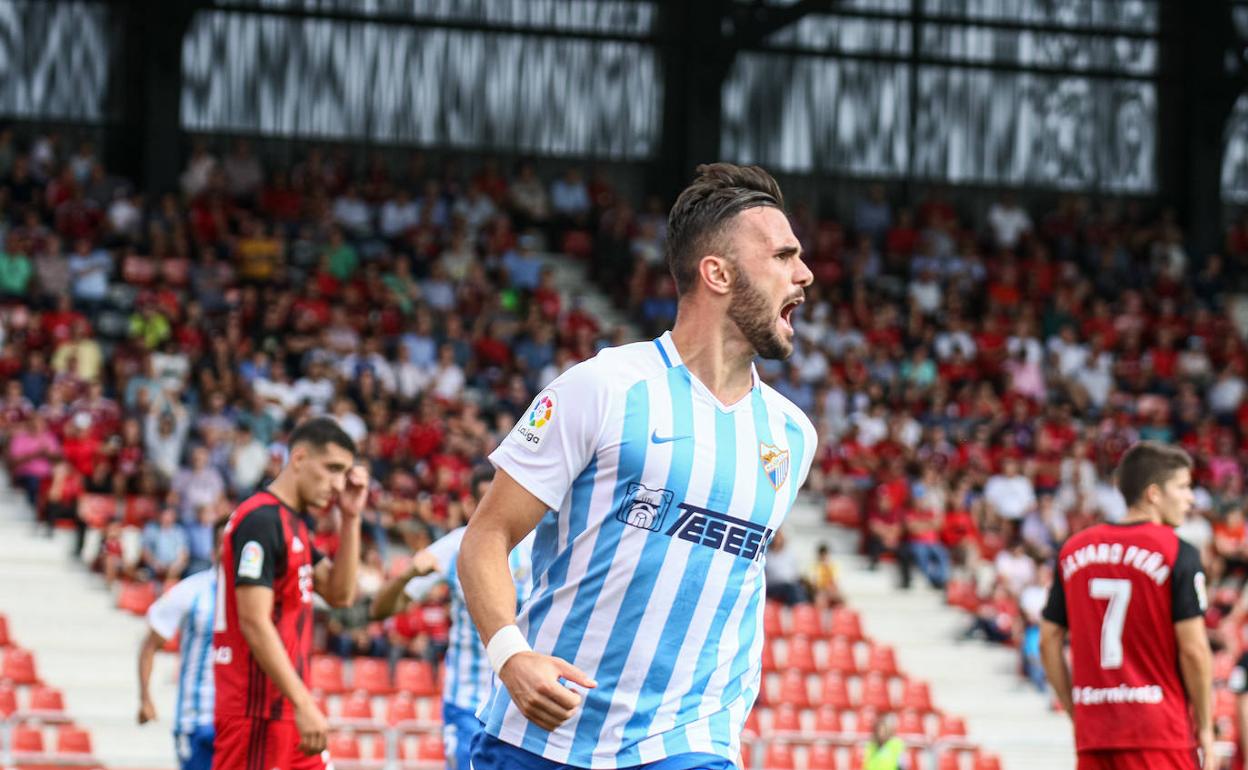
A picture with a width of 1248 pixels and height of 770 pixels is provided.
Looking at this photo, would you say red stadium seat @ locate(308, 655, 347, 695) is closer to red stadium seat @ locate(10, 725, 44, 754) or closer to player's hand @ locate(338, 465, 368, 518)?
red stadium seat @ locate(10, 725, 44, 754)

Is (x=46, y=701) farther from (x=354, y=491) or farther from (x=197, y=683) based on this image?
(x=354, y=491)

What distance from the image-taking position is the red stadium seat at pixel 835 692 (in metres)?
16.3

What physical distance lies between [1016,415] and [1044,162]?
8.11m

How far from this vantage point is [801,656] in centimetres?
1694

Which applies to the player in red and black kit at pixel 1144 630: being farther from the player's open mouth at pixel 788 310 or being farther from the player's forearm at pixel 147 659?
the player's forearm at pixel 147 659

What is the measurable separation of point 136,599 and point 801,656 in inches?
237

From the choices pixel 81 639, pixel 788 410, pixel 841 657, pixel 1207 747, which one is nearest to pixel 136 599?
pixel 81 639

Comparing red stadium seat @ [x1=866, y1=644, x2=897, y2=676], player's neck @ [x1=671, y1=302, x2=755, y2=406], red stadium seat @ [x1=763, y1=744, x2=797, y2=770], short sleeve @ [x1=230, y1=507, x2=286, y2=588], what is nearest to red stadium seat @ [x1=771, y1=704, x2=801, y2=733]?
red stadium seat @ [x1=763, y1=744, x2=797, y2=770]

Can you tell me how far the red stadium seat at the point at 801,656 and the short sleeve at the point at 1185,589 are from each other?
9.96 meters

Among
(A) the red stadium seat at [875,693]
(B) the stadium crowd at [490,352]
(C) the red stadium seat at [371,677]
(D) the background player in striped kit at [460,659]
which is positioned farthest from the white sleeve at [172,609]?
(A) the red stadium seat at [875,693]

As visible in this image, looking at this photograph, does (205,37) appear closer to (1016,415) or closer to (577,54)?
(577,54)

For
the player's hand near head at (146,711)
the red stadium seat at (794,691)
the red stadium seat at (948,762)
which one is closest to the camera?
the player's hand near head at (146,711)

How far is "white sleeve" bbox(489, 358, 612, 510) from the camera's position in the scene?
160 inches

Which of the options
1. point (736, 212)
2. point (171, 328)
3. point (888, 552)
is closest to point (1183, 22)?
point (888, 552)
